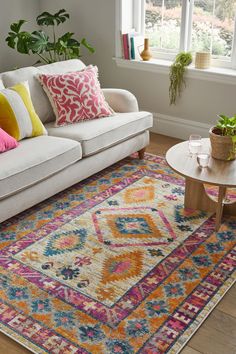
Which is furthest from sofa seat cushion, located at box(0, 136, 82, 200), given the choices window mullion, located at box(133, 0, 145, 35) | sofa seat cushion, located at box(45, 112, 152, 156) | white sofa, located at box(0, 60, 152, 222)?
window mullion, located at box(133, 0, 145, 35)

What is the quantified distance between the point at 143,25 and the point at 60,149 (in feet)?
6.72

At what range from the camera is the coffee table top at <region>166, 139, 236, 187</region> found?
284 centimetres

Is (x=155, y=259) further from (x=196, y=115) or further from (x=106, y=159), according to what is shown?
(x=196, y=115)

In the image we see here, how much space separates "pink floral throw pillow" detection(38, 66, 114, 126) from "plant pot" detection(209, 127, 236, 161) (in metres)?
1.10

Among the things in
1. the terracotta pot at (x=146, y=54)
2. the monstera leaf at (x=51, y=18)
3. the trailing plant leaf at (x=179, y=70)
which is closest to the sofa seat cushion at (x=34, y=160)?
the trailing plant leaf at (x=179, y=70)

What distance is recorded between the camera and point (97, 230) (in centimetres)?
311

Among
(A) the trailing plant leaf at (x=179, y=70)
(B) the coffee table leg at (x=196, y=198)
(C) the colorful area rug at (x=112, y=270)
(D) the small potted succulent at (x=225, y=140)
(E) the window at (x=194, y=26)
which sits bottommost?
(C) the colorful area rug at (x=112, y=270)

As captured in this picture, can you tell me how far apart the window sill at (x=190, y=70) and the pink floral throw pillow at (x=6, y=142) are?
183 centimetres

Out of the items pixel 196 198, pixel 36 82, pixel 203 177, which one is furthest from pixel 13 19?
pixel 203 177

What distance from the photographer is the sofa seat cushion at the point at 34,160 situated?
297 cm

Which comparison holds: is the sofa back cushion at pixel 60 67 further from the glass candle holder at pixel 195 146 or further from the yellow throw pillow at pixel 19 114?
the glass candle holder at pixel 195 146

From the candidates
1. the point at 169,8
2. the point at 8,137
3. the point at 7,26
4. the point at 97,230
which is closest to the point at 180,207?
the point at 97,230

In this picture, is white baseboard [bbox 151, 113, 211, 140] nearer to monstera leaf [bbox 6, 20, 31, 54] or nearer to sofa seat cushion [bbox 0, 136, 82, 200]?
monstera leaf [bbox 6, 20, 31, 54]

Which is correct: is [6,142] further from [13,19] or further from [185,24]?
[13,19]
